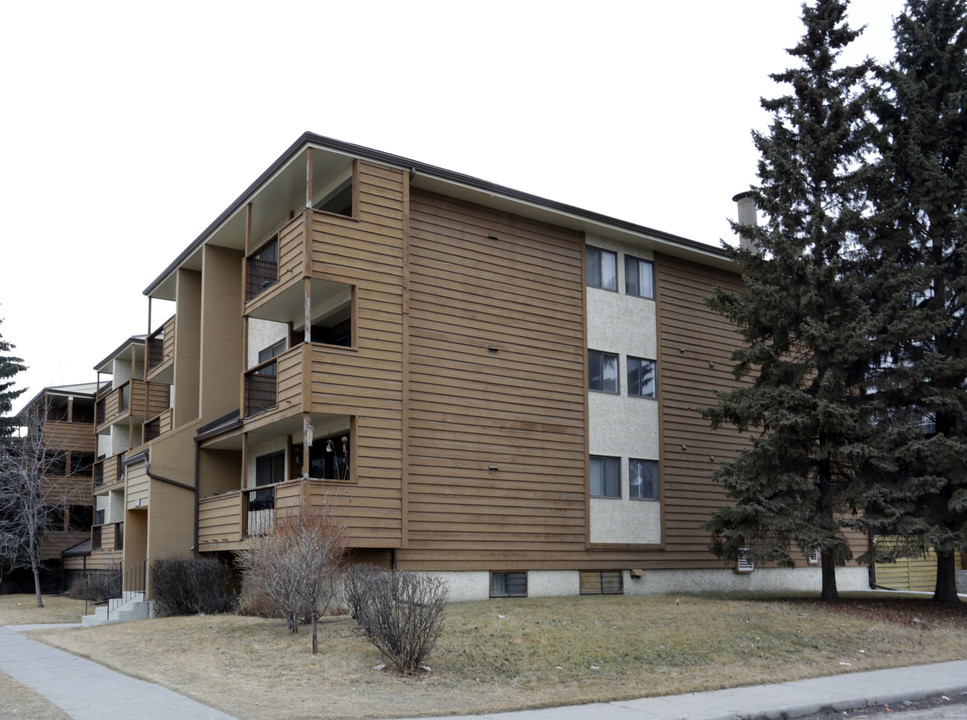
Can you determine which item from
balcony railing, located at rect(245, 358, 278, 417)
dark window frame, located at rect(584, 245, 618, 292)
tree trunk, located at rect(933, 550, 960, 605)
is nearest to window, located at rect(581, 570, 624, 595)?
tree trunk, located at rect(933, 550, 960, 605)

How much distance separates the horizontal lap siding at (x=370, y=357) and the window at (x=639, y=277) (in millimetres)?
7351

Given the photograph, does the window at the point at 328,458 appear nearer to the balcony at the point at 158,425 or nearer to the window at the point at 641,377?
the balcony at the point at 158,425

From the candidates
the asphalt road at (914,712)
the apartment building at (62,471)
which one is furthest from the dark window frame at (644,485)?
the apartment building at (62,471)

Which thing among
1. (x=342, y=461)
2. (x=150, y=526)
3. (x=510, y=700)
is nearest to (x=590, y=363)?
(x=342, y=461)

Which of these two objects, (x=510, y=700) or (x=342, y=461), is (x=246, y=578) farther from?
(x=510, y=700)

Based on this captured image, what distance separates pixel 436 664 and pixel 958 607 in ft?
43.3

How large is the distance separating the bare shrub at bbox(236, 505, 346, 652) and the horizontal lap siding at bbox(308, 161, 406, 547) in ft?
8.16

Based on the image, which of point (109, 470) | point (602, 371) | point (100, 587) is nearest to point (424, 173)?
point (602, 371)

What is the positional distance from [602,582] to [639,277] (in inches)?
321

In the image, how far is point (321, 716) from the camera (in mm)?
9812

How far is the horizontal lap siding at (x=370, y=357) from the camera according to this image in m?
18.5

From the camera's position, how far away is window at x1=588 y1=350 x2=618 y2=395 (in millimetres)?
23641

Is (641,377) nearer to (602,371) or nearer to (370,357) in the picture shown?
(602,371)

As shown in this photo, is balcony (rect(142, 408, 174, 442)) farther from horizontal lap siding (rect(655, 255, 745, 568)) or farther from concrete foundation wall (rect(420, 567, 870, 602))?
horizontal lap siding (rect(655, 255, 745, 568))
